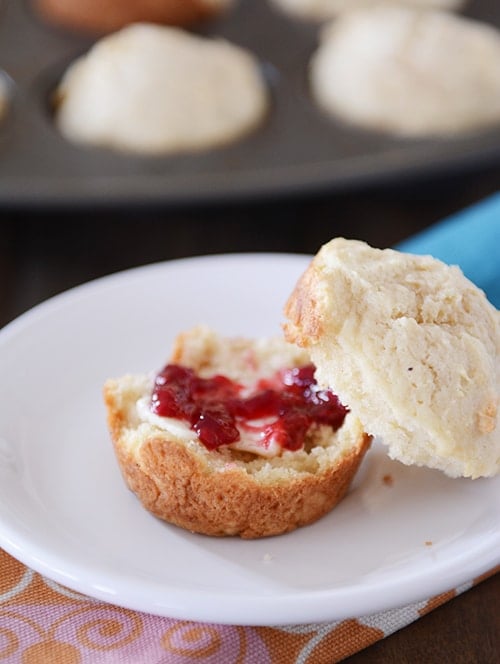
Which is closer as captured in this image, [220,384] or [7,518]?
[7,518]

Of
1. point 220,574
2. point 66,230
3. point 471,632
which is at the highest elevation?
point 220,574

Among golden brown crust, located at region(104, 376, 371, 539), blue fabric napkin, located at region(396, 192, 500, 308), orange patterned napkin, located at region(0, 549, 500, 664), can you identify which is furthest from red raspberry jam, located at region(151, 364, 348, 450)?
blue fabric napkin, located at region(396, 192, 500, 308)

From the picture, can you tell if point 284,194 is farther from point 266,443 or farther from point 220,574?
point 220,574

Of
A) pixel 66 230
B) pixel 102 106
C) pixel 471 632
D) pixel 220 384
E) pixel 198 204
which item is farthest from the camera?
pixel 102 106

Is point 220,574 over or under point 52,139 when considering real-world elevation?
over

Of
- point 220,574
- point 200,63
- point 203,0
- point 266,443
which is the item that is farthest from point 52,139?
point 220,574

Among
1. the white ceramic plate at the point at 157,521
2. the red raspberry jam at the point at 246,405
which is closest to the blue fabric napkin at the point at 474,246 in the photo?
the white ceramic plate at the point at 157,521

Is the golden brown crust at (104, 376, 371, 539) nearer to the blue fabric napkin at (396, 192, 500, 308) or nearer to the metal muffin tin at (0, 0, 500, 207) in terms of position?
the blue fabric napkin at (396, 192, 500, 308)
